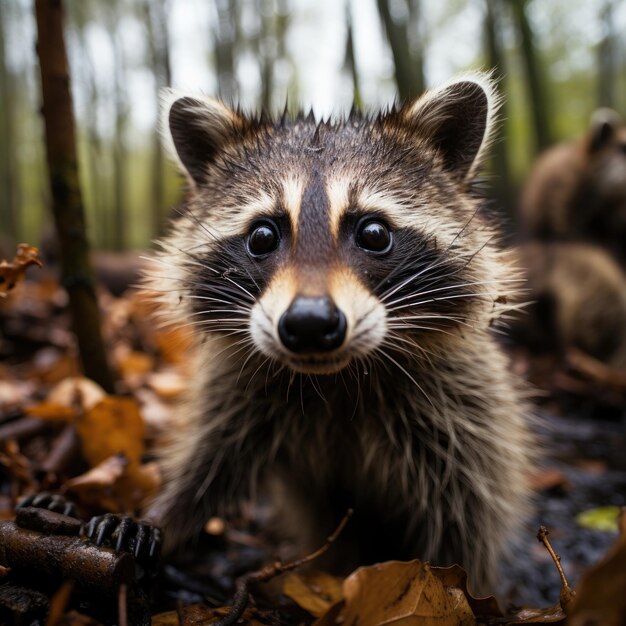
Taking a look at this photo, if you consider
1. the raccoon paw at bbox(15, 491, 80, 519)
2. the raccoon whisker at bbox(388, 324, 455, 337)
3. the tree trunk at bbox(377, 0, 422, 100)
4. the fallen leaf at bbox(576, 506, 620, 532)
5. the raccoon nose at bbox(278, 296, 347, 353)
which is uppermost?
the tree trunk at bbox(377, 0, 422, 100)

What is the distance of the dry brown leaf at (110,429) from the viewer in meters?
2.71

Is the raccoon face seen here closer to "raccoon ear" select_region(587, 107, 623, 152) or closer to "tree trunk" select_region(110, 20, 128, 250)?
"raccoon ear" select_region(587, 107, 623, 152)

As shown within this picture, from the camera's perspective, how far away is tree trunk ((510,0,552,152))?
927 cm

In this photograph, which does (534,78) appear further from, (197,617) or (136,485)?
(197,617)

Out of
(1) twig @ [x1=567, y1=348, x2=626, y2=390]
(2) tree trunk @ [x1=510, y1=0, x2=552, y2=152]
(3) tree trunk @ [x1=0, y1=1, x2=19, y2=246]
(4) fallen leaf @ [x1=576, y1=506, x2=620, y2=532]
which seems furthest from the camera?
(3) tree trunk @ [x1=0, y1=1, x2=19, y2=246]

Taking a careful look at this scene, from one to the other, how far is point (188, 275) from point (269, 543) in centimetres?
176

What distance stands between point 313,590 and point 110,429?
1.22 metres

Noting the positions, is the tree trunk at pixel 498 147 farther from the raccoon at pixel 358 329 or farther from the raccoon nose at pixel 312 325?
the raccoon nose at pixel 312 325

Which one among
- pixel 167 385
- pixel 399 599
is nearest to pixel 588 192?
pixel 167 385

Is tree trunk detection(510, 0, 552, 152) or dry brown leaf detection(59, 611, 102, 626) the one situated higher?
tree trunk detection(510, 0, 552, 152)

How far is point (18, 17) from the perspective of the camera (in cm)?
1817

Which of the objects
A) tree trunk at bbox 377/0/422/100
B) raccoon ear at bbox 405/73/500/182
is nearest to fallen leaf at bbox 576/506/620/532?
raccoon ear at bbox 405/73/500/182

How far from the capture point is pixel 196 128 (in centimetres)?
273

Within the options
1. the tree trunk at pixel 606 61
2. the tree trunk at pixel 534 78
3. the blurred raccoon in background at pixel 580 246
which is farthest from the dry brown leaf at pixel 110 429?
the tree trunk at pixel 606 61
